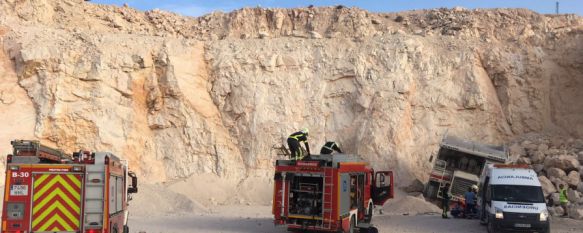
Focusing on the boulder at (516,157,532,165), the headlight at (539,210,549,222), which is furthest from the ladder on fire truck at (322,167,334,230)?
the boulder at (516,157,532,165)

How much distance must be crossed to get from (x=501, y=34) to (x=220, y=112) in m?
17.0

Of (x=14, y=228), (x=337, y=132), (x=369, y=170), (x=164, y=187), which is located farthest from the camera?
(x=337, y=132)

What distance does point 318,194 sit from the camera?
13.9 metres

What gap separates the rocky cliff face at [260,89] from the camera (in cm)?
2594

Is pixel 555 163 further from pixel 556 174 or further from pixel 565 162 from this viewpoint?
pixel 556 174

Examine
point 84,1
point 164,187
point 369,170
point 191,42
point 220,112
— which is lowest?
point 164,187

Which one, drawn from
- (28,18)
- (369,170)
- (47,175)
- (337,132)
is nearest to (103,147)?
(28,18)

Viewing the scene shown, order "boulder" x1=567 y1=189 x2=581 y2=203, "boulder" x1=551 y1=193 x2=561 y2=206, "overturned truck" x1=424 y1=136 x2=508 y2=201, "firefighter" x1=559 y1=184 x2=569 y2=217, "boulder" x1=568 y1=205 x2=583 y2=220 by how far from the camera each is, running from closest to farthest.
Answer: "boulder" x1=568 y1=205 x2=583 y2=220 → "firefighter" x1=559 y1=184 x2=569 y2=217 → "boulder" x1=551 y1=193 x2=561 y2=206 → "boulder" x1=567 y1=189 x2=581 y2=203 → "overturned truck" x1=424 y1=136 x2=508 y2=201

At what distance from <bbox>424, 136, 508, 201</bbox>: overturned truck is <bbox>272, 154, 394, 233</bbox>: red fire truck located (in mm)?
7718

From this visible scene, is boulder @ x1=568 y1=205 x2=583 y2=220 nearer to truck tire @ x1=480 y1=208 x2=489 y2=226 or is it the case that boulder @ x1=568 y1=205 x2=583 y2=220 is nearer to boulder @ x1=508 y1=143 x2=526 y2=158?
truck tire @ x1=480 y1=208 x2=489 y2=226

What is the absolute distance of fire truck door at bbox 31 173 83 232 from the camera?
9.94m

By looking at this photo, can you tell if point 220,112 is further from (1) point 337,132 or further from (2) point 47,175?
(2) point 47,175

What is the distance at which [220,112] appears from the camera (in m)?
28.5

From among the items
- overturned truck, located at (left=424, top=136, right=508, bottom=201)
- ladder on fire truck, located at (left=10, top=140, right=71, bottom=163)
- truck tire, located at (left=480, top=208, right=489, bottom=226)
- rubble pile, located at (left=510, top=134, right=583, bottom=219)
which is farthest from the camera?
overturned truck, located at (left=424, top=136, right=508, bottom=201)
